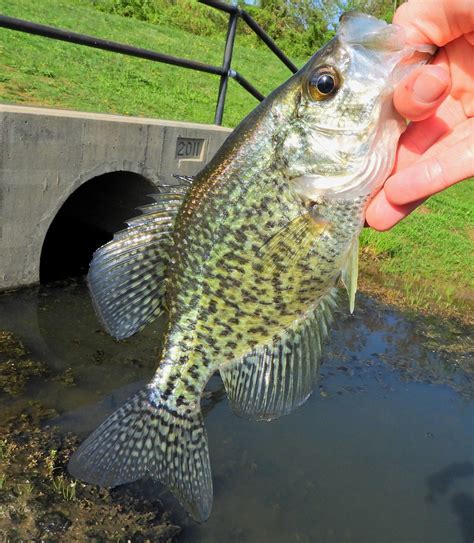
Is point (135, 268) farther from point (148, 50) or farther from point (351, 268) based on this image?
point (148, 50)

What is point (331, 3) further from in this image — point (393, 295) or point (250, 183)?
point (250, 183)

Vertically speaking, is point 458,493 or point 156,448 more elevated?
point 156,448

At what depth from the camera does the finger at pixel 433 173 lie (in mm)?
1767

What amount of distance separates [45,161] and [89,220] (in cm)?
249

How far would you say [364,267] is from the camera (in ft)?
25.5

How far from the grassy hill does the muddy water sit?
219 centimetres

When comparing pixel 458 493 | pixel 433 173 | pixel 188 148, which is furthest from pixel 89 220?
pixel 433 173

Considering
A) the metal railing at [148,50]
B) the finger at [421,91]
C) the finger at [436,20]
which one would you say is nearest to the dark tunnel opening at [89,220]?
the metal railing at [148,50]

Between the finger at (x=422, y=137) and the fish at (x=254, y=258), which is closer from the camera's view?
the fish at (x=254, y=258)

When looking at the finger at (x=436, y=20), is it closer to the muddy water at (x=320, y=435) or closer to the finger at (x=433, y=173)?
the finger at (x=433, y=173)

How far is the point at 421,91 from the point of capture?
1.63 meters

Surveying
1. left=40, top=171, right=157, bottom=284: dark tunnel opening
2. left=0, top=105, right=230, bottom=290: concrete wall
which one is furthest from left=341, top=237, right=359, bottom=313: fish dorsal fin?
left=40, top=171, right=157, bottom=284: dark tunnel opening

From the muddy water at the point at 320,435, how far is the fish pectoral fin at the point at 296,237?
1934 millimetres

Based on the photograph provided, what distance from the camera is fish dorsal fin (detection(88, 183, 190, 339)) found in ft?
7.07
